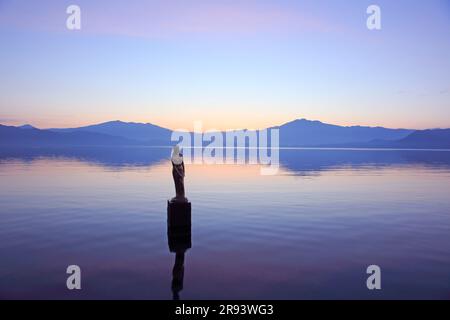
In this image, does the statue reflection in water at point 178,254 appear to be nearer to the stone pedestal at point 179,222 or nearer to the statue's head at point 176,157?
the stone pedestal at point 179,222

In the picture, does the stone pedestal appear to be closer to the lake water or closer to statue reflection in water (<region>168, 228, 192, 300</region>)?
statue reflection in water (<region>168, 228, 192, 300</region>)

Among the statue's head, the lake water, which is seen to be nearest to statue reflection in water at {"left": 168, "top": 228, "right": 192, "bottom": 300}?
the lake water

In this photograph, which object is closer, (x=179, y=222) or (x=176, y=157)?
(x=179, y=222)

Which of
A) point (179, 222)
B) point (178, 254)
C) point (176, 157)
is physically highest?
point (176, 157)

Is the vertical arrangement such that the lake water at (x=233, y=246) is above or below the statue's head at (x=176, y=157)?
below

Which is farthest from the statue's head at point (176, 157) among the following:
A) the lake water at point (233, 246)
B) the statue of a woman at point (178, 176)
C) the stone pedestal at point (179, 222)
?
the lake water at point (233, 246)

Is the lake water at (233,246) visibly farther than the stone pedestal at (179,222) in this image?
No

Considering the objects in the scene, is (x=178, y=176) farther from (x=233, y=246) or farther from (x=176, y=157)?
(x=233, y=246)

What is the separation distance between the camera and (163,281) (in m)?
10.3

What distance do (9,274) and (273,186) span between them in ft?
78.6

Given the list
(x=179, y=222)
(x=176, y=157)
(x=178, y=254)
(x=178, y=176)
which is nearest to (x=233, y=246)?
(x=178, y=254)

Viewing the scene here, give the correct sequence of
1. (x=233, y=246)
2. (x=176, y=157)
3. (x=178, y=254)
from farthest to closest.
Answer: (x=176, y=157)
(x=233, y=246)
(x=178, y=254)

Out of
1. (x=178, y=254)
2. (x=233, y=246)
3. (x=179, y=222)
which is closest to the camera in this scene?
(x=178, y=254)

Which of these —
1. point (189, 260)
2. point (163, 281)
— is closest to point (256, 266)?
point (189, 260)
